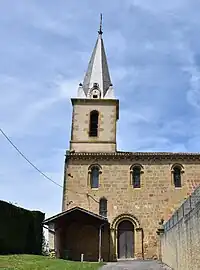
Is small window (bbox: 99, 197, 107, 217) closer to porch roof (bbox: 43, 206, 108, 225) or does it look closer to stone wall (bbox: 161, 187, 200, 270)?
porch roof (bbox: 43, 206, 108, 225)

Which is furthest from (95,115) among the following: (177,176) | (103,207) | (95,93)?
(177,176)

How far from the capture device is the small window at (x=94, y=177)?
3109 centimetres

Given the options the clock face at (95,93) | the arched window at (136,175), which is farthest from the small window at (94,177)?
the clock face at (95,93)

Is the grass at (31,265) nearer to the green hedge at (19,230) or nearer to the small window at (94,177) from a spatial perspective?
the green hedge at (19,230)

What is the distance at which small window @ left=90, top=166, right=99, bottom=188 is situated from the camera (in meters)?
31.1

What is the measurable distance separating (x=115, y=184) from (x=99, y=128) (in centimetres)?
629

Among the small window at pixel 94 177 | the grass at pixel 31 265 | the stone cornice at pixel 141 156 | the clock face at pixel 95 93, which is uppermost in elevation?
the clock face at pixel 95 93

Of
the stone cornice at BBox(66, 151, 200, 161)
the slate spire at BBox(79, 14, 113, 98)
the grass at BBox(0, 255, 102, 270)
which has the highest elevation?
the slate spire at BBox(79, 14, 113, 98)

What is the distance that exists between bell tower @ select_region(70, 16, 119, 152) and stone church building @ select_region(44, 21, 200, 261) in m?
0.11

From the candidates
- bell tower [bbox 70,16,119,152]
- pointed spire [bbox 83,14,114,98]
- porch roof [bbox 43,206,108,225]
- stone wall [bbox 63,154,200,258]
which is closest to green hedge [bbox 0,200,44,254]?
porch roof [bbox 43,206,108,225]

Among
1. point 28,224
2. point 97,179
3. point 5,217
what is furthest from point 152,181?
point 5,217

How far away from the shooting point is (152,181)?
30828 mm

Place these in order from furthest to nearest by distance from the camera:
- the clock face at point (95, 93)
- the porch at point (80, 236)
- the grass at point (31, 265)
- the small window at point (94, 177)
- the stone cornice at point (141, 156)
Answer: the clock face at point (95, 93) < the stone cornice at point (141, 156) < the small window at point (94, 177) < the porch at point (80, 236) < the grass at point (31, 265)

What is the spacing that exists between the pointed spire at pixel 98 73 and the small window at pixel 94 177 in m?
8.63
